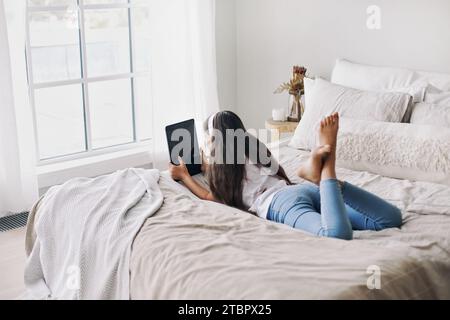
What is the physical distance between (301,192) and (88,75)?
7.20 feet

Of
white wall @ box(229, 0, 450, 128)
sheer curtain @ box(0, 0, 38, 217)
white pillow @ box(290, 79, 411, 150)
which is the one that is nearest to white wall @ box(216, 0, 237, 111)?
white wall @ box(229, 0, 450, 128)

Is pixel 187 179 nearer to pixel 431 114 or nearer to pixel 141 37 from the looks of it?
pixel 431 114

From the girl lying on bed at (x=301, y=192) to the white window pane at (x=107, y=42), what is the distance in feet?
5.53

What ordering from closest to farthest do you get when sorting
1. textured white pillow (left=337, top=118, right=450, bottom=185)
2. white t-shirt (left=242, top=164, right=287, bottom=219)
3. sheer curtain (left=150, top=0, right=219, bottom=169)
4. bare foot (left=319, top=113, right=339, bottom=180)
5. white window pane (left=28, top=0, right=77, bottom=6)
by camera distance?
bare foot (left=319, top=113, right=339, bottom=180), white t-shirt (left=242, top=164, right=287, bottom=219), textured white pillow (left=337, top=118, right=450, bottom=185), white window pane (left=28, top=0, right=77, bottom=6), sheer curtain (left=150, top=0, right=219, bottom=169)

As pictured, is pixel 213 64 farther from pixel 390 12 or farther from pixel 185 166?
pixel 185 166

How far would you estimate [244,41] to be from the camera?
4.55 m

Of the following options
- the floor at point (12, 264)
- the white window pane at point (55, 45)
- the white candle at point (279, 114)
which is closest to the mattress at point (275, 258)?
the floor at point (12, 264)

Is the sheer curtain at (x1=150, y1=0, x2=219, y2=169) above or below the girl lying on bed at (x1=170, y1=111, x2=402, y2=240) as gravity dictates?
above

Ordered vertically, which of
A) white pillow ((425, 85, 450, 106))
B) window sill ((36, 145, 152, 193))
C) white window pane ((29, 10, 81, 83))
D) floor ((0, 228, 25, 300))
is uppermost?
white window pane ((29, 10, 81, 83))

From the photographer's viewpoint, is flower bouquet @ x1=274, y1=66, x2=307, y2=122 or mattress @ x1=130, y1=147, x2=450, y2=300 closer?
mattress @ x1=130, y1=147, x2=450, y2=300

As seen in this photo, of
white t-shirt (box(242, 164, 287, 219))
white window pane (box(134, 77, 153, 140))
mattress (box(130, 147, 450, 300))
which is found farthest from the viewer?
white window pane (box(134, 77, 153, 140))

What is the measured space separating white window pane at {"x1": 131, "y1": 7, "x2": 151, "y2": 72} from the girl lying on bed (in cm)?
176

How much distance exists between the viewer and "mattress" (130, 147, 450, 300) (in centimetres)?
187

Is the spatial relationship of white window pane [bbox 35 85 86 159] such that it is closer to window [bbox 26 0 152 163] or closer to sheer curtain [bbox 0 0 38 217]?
window [bbox 26 0 152 163]
